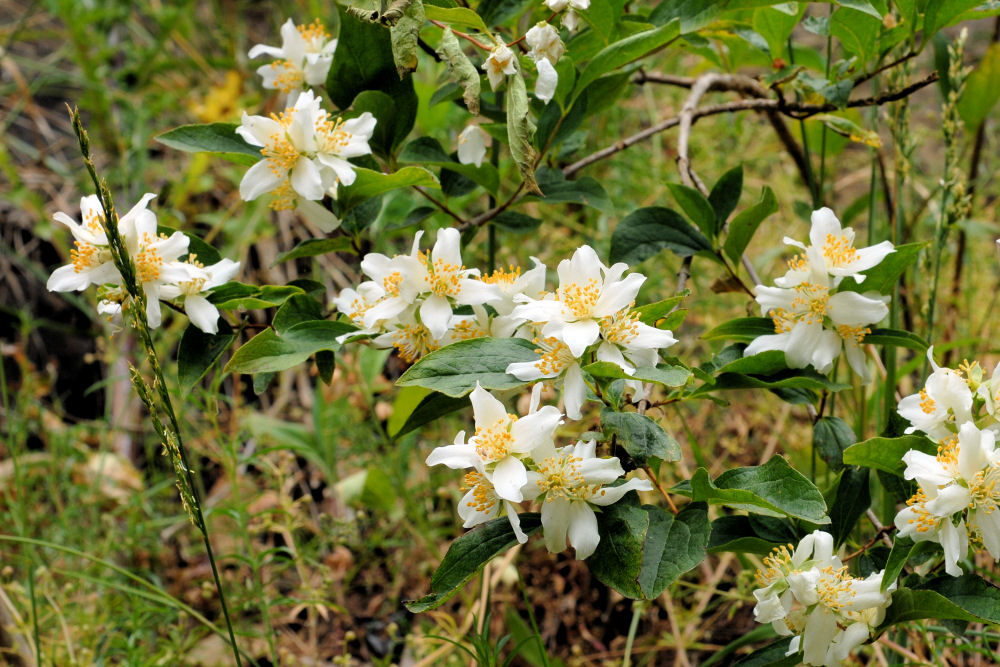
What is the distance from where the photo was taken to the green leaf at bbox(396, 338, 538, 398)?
81cm

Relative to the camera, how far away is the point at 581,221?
97.9 inches

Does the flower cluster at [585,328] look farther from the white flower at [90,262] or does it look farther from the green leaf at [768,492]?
the white flower at [90,262]

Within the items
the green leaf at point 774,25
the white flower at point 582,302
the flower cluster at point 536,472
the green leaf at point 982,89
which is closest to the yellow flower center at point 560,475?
the flower cluster at point 536,472

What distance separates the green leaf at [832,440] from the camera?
3.23 ft

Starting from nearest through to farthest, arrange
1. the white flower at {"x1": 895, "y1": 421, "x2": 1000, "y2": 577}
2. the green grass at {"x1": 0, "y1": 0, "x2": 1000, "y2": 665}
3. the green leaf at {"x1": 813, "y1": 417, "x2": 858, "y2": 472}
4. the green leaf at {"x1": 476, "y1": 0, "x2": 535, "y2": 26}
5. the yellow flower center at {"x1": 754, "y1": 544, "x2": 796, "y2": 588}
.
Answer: the white flower at {"x1": 895, "y1": 421, "x2": 1000, "y2": 577}
the yellow flower center at {"x1": 754, "y1": 544, "x2": 796, "y2": 588}
the green leaf at {"x1": 813, "y1": 417, "x2": 858, "y2": 472}
the green leaf at {"x1": 476, "y1": 0, "x2": 535, "y2": 26}
the green grass at {"x1": 0, "y1": 0, "x2": 1000, "y2": 665}

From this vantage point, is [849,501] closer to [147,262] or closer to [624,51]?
[624,51]

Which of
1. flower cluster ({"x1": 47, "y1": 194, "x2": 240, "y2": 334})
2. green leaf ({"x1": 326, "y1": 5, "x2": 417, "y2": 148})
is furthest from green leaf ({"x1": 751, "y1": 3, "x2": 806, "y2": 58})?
flower cluster ({"x1": 47, "y1": 194, "x2": 240, "y2": 334})

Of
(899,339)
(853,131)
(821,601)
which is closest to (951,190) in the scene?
(853,131)

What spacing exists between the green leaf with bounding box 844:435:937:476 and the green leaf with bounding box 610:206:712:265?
1.22 ft

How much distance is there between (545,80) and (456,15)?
0.12 m

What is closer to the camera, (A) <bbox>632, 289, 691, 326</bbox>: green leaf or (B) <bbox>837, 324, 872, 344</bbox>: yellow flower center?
(A) <bbox>632, 289, 691, 326</bbox>: green leaf

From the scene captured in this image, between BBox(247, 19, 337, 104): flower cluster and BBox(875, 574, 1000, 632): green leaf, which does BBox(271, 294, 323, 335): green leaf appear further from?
BBox(875, 574, 1000, 632): green leaf

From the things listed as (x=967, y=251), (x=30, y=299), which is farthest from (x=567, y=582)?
(x=30, y=299)

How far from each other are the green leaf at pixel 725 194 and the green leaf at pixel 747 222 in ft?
0.14
